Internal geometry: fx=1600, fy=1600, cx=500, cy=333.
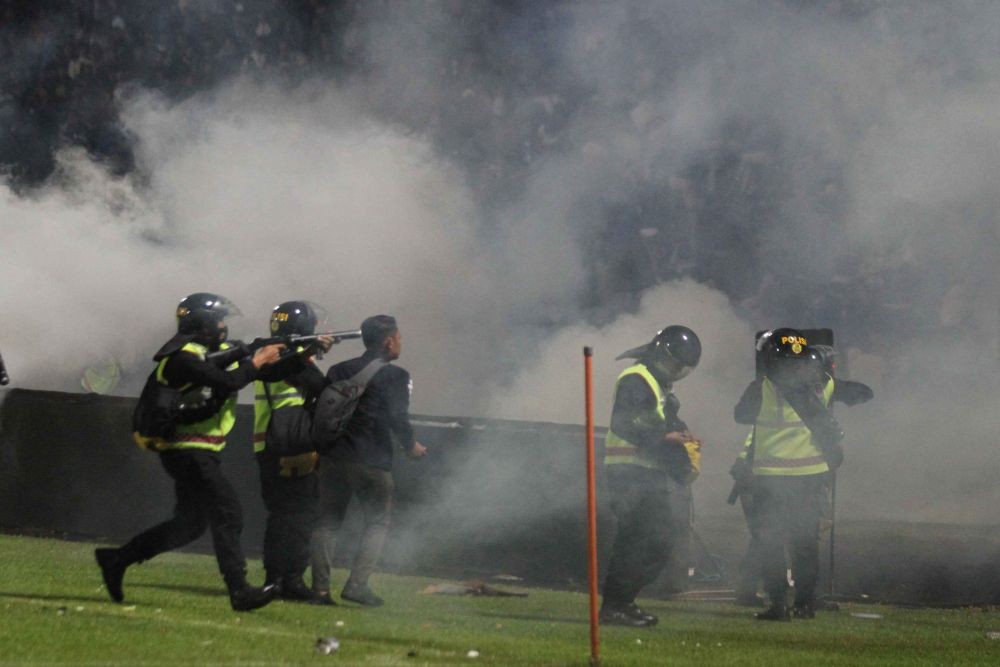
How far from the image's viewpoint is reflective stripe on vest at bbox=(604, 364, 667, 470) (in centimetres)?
808

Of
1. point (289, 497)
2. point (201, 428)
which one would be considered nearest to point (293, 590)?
point (289, 497)

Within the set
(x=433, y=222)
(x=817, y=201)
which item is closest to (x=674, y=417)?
(x=433, y=222)

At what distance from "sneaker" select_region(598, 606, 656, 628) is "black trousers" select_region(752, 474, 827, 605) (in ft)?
3.24

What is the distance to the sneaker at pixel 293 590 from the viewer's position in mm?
8352

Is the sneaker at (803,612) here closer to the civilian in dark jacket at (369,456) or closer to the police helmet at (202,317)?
the civilian in dark jacket at (369,456)

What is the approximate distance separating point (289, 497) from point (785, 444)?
2690 mm

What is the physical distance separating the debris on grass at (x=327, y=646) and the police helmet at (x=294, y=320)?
2.27 metres

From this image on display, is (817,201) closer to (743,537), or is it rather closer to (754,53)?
(754,53)

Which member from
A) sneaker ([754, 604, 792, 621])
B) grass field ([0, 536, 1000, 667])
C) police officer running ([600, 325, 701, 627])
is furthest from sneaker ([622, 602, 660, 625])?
sneaker ([754, 604, 792, 621])

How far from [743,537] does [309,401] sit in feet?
20.7

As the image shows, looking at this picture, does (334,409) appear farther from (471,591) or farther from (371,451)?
(471,591)

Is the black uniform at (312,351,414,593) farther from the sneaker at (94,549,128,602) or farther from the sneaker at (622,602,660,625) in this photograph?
the sneaker at (622,602,660,625)

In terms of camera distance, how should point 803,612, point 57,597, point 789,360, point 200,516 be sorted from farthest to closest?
point 803,612 < point 789,360 < point 57,597 < point 200,516

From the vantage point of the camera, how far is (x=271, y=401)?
8.37m
